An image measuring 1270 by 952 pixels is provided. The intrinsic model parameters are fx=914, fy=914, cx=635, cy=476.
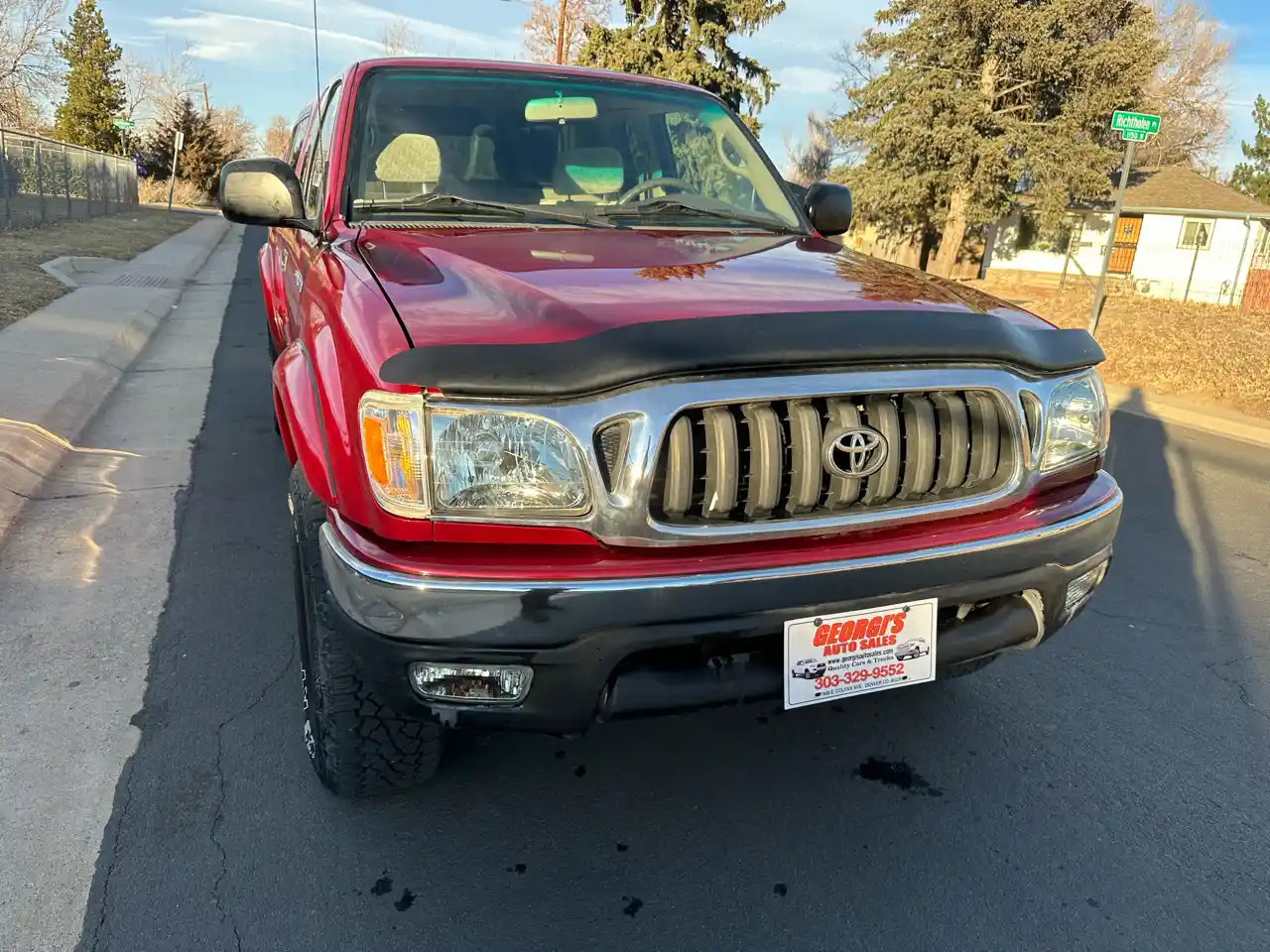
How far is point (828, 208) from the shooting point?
3.62 meters

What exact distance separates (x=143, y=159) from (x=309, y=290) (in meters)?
55.8

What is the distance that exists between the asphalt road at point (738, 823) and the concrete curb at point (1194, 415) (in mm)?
4950

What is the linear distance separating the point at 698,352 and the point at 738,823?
1.29 meters

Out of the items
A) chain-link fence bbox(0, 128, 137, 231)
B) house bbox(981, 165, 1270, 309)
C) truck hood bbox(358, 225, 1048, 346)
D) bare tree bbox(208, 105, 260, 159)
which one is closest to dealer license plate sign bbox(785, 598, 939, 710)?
truck hood bbox(358, 225, 1048, 346)

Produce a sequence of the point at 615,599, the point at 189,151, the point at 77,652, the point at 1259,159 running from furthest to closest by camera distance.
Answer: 1. the point at 189,151
2. the point at 1259,159
3. the point at 77,652
4. the point at 615,599

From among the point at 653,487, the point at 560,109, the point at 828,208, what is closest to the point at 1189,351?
the point at 828,208

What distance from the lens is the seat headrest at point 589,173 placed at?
10.5ft

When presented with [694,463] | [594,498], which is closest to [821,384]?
[694,463]

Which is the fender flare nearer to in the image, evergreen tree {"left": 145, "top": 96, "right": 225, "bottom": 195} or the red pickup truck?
the red pickup truck

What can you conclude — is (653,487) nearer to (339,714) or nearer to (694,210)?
(339,714)

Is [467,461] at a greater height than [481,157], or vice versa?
[481,157]

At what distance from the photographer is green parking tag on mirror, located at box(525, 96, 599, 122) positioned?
3305 mm

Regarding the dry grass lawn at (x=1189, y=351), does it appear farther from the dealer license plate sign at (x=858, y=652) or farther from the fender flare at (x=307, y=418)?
the fender flare at (x=307, y=418)

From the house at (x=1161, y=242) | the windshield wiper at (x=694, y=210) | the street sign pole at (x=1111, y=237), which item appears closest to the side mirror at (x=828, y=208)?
the windshield wiper at (x=694, y=210)
